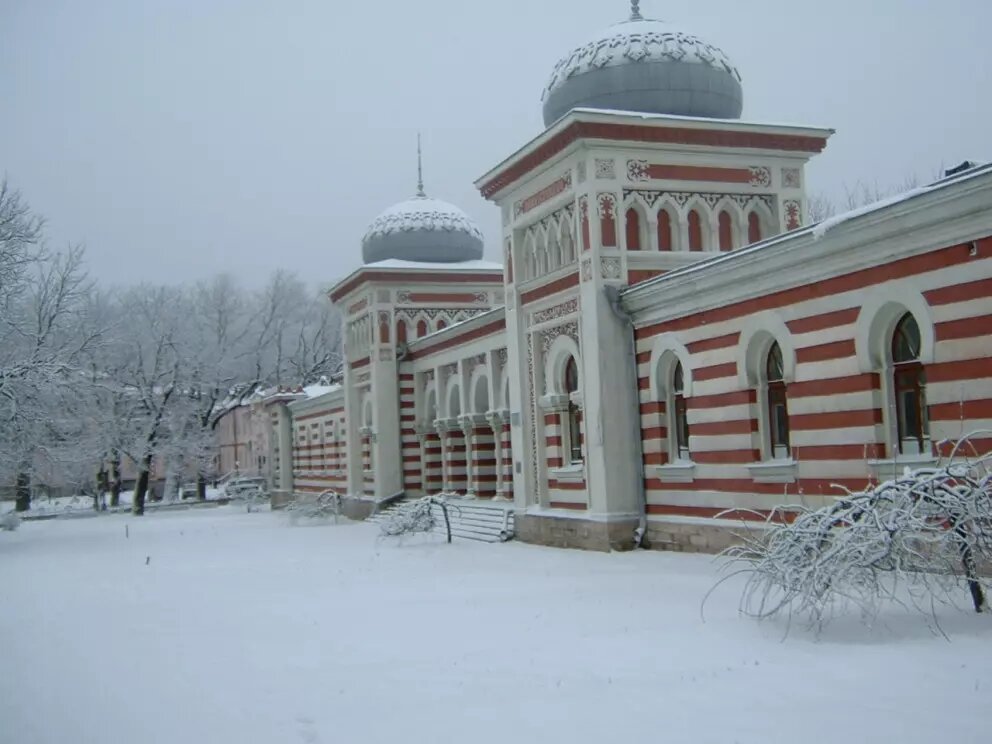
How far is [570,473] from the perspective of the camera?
17.9 metres

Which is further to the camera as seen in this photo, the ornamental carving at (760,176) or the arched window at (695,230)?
the ornamental carving at (760,176)

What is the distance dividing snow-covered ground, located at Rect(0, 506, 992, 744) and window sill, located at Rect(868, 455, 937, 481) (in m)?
2.15

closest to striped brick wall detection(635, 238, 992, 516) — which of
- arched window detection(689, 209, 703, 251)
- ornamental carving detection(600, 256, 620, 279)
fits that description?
ornamental carving detection(600, 256, 620, 279)

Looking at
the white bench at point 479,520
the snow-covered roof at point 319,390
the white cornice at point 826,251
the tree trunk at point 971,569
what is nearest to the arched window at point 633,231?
the white cornice at point 826,251

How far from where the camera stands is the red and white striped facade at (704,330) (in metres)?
11.1

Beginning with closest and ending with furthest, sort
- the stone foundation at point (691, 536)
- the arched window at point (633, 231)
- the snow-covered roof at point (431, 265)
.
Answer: the stone foundation at point (691, 536) → the arched window at point (633, 231) → the snow-covered roof at point (431, 265)

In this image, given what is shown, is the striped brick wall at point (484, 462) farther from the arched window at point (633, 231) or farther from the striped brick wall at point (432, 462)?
the arched window at point (633, 231)

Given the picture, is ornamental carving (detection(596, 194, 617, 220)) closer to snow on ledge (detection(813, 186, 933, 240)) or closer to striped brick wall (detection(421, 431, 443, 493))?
snow on ledge (detection(813, 186, 933, 240))

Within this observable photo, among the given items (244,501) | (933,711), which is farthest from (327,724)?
(244,501)

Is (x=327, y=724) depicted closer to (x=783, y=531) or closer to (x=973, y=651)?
(x=783, y=531)

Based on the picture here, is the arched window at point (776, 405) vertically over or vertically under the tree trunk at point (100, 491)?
over

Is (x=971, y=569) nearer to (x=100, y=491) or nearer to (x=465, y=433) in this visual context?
(x=465, y=433)

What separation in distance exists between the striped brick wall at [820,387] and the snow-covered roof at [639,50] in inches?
189

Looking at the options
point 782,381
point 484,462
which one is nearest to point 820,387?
point 782,381
